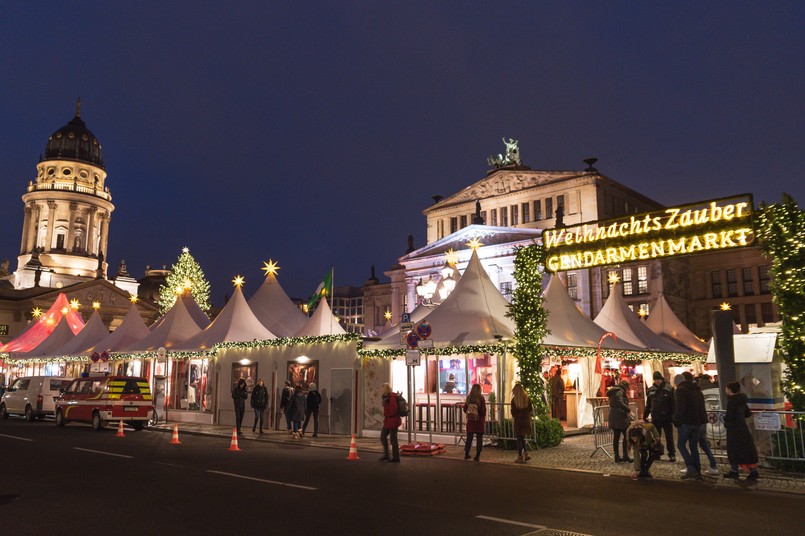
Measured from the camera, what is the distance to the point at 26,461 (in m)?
13.1

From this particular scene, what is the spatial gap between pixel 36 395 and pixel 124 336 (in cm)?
634

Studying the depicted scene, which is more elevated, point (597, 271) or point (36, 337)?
point (597, 271)

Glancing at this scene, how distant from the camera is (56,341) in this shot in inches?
1559

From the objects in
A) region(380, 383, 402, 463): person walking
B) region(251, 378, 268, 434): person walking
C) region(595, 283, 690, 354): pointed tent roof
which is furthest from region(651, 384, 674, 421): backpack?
region(251, 378, 268, 434): person walking

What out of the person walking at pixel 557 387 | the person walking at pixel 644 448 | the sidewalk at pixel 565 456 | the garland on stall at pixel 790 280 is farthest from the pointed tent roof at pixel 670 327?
the person walking at pixel 644 448

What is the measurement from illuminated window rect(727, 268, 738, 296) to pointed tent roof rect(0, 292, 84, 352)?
53.0 meters

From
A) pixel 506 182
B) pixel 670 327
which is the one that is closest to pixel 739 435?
pixel 670 327

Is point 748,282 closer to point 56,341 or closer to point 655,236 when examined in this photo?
point 655,236

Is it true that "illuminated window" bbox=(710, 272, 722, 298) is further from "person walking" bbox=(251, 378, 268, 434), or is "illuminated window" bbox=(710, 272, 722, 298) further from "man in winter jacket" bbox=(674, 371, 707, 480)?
"man in winter jacket" bbox=(674, 371, 707, 480)

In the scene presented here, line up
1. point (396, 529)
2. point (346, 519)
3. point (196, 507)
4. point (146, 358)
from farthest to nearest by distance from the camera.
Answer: point (146, 358)
point (196, 507)
point (346, 519)
point (396, 529)

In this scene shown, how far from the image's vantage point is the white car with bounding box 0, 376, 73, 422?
1054 inches

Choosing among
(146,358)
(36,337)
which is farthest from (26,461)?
(36,337)

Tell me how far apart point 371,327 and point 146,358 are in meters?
60.4

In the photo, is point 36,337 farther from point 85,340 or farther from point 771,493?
point 771,493
